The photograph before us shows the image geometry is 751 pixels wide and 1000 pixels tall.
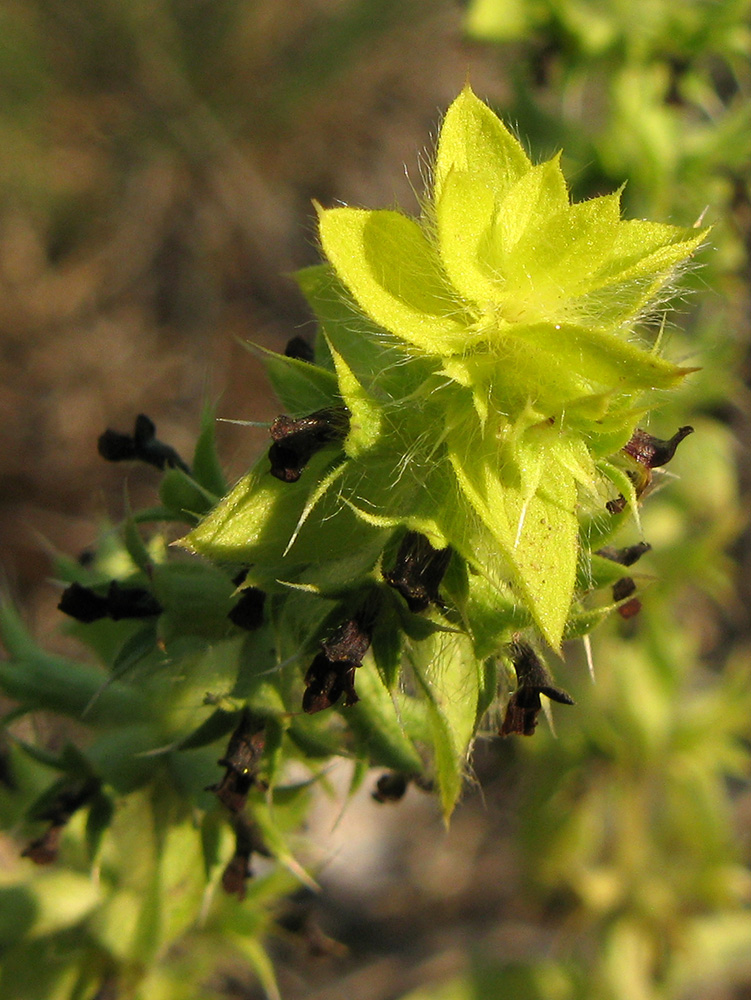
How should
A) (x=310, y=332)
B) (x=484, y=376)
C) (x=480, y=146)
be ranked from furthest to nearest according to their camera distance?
(x=310, y=332) < (x=480, y=146) < (x=484, y=376)

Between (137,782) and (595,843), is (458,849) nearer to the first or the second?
(595,843)

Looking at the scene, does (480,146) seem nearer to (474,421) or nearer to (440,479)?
(474,421)

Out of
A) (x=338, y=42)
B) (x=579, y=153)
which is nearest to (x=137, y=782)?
(x=579, y=153)

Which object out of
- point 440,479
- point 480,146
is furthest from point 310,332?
point 440,479

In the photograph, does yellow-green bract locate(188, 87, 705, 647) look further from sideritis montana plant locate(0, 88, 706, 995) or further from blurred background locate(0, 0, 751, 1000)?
blurred background locate(0, 0, 751, 1000)

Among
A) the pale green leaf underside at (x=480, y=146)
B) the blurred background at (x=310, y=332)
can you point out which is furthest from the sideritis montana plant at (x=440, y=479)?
the blurred background at (x=310, y=332)
